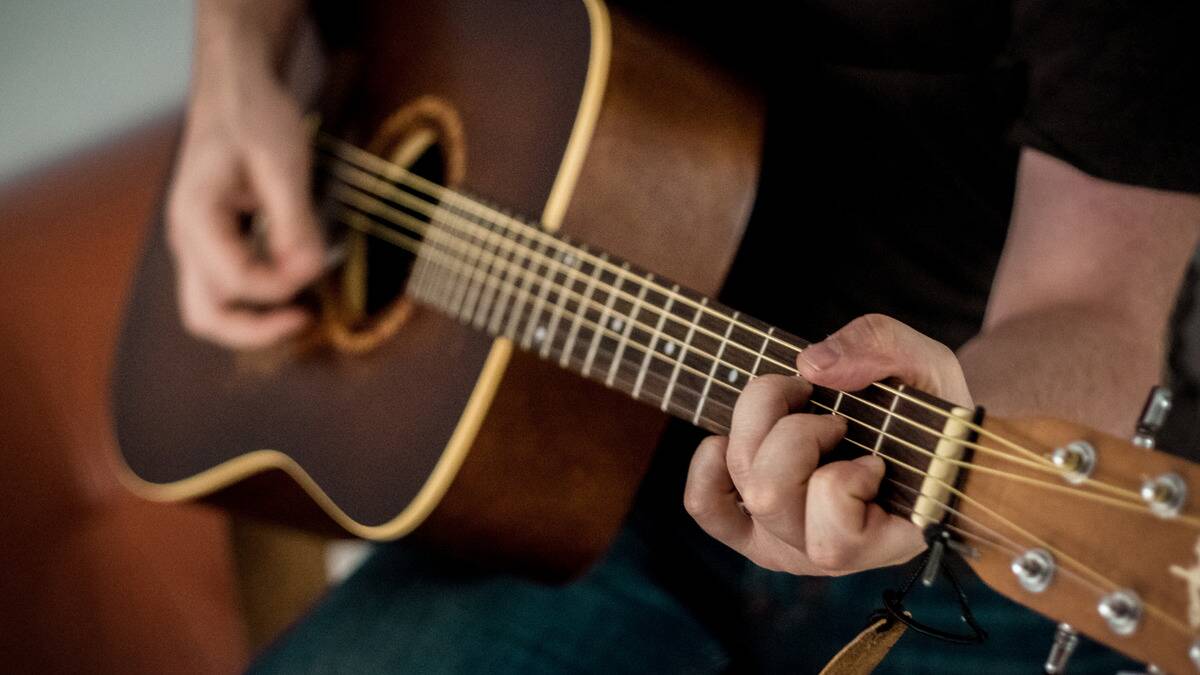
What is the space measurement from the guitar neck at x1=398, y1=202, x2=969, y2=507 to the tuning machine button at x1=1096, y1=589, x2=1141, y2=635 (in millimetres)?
70

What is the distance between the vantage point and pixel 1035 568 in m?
0.32

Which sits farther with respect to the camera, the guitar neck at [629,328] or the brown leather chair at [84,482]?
the brown leather chair at [84,482]

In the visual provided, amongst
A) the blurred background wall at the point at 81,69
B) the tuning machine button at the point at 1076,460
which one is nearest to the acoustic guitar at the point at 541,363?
the tuning machine button at the point at 1076,460

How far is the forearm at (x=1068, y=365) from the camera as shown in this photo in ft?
1.13

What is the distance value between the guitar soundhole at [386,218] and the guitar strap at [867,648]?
47cm

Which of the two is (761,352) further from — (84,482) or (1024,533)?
(84,482)

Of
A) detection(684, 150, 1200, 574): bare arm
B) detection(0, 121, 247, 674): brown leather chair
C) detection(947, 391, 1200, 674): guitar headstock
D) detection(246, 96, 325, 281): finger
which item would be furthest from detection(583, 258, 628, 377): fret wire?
detection(0, 121, 247, 674): brown leather chair

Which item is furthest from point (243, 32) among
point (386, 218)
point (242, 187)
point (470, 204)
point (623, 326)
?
point (623, 326)

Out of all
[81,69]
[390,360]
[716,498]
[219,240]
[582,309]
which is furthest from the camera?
[81,69]

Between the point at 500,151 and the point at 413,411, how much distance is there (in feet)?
0.67

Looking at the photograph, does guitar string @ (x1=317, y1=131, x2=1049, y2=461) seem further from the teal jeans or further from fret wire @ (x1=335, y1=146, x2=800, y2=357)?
the teal jeans

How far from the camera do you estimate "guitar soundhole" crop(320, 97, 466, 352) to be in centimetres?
73

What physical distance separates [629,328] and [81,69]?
1.15 m

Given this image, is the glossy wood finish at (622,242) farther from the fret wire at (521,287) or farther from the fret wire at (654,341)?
the fret wire at (654,341)
